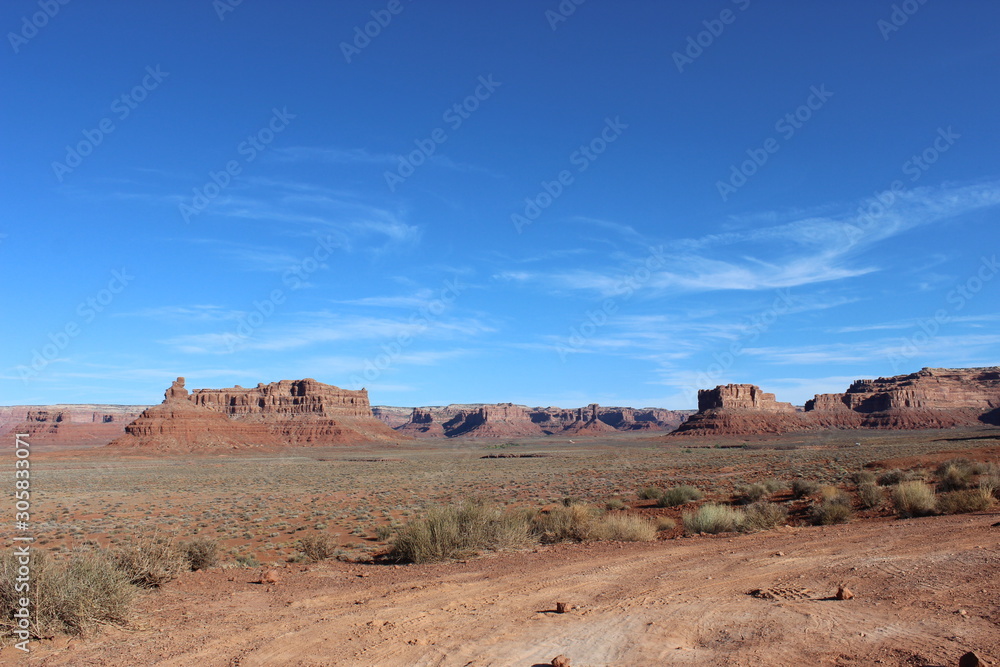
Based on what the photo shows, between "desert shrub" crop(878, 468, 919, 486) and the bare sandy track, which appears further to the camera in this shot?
"desert shrub" crop(878, 468, 919, 486)

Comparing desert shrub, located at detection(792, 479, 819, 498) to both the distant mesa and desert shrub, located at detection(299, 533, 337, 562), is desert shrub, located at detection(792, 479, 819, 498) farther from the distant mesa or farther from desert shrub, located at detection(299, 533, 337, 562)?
the distant mesa

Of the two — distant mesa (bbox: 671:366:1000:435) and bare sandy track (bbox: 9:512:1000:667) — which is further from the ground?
distant mesa (bbox: 671:366:1000:435)

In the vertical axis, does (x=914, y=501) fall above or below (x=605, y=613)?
above

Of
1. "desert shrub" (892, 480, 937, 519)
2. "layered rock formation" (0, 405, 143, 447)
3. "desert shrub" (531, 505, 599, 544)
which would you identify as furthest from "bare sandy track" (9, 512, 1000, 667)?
"layered rock formation" (0, 405, 143, 447)

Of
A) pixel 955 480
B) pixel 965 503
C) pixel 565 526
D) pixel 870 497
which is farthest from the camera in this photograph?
pixel 955 480

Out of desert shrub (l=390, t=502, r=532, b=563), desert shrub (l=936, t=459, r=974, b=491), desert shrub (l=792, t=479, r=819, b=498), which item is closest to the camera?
desert shrub (l=390, t=502, r=532, b=563)

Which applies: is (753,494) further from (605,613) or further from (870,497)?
(605,613)

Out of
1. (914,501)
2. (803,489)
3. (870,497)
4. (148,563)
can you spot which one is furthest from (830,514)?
(148,563)

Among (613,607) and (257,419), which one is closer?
(613,607)
